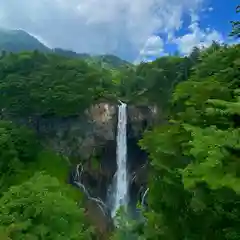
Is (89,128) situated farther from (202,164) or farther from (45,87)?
(202,164)

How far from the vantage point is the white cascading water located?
90.9 ft

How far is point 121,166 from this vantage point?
28.7 metres

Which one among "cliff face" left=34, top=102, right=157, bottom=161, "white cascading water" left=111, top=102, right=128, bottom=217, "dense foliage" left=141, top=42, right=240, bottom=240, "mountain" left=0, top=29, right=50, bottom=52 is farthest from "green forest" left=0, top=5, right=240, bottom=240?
"mountain" left=0, top=29, right=50, bottom=52

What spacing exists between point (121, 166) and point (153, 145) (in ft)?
58.7

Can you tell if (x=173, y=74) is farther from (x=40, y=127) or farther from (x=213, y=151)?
(x=213, y=151)

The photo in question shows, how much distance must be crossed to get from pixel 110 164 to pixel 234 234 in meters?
22.2

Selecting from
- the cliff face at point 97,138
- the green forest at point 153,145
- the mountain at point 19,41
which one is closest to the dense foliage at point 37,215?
the green forest at point 153,145

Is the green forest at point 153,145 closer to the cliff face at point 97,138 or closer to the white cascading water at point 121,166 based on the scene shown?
the cliff face at point 97,138

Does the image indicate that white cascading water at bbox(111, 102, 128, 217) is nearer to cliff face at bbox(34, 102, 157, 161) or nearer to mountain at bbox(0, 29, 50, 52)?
→ cliff face at bbox(34, 102, 157, 161)

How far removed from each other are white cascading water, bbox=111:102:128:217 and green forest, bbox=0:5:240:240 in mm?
1574

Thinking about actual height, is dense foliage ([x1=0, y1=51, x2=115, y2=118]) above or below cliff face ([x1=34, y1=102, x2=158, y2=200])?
above

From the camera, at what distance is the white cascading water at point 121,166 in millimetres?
27703

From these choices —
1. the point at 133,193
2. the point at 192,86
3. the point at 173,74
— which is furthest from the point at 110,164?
the point at 192,86

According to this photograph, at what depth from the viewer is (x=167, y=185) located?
32.8 feet
